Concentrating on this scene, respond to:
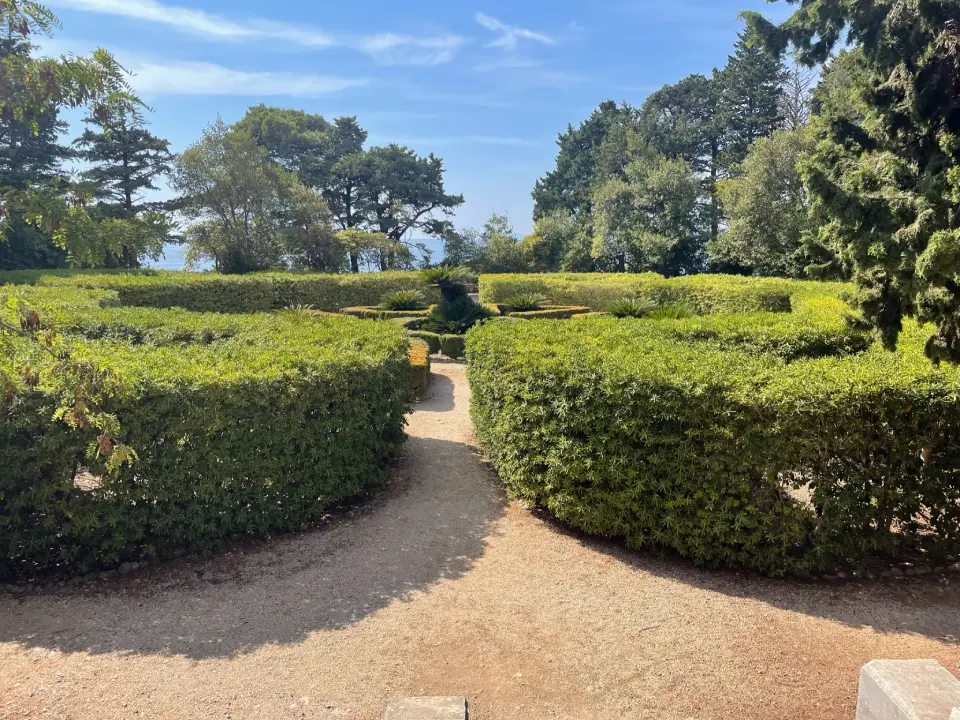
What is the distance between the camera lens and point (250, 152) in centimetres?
2447

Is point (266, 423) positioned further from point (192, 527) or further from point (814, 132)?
point (814, 132)

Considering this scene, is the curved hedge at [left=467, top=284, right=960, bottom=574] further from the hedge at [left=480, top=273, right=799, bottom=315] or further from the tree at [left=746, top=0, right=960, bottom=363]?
the hedge at [left=480, top=273, right=799, bottom=315]

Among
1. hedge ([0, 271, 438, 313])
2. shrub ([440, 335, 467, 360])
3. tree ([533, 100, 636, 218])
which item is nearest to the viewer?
shrub ([440, 335, 467, 360])

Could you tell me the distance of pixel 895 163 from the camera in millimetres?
6602

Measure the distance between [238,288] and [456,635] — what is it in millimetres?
14869

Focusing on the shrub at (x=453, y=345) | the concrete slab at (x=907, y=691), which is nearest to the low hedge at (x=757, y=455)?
the concrete slab at (x=907, y=691)

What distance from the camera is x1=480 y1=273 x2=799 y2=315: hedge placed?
37.3 ft

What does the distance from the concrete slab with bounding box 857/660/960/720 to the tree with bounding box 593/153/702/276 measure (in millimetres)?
23690

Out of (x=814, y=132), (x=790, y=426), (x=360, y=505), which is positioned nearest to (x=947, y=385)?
(x=790, y=426)

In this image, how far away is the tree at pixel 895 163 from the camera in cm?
371

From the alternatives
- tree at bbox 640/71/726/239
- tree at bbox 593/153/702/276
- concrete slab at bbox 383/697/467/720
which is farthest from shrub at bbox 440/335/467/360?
tree at bbox 640/71/726/239

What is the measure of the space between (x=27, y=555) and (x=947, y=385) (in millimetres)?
5090

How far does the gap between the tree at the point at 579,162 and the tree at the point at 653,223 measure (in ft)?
42.4

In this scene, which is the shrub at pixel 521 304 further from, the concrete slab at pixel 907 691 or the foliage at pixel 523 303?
the concrete slab at pixel 907 691
